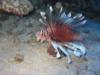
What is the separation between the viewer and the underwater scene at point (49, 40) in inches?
84.8

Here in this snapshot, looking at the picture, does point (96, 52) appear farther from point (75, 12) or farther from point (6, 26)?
point (6, 26)

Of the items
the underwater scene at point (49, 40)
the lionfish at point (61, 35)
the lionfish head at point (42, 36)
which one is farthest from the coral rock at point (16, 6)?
the lionfish head at point (42, 36)

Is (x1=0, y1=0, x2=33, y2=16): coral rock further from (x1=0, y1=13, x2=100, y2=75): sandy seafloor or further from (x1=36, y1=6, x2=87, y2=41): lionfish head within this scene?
(x1=36, y1=6, x2=87, y2=41): lionfish head

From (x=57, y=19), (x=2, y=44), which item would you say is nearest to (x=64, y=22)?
(x=57, y=19)

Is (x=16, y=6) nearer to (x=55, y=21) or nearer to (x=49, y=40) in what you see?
(x=55, y=21)

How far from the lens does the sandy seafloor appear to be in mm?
2115

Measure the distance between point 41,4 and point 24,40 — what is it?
0.81m

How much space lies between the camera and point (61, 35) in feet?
7.89

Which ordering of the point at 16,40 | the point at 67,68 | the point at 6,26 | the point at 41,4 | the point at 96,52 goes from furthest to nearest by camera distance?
the point at 41,4
the point at 6,26
the point at 16,40
the point at 96,52
the point at 67,68

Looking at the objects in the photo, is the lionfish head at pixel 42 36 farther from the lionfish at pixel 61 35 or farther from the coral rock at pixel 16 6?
the coral rock at pixel 16 6

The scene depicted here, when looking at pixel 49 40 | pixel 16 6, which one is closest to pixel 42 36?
pixel 49 40

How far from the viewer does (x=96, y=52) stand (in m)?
2.33

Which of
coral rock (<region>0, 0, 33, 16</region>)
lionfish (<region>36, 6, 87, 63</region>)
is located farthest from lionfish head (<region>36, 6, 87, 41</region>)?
coral rock (<region>0, 0, 33, 16</region>)

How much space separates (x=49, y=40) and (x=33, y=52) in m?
0.22
